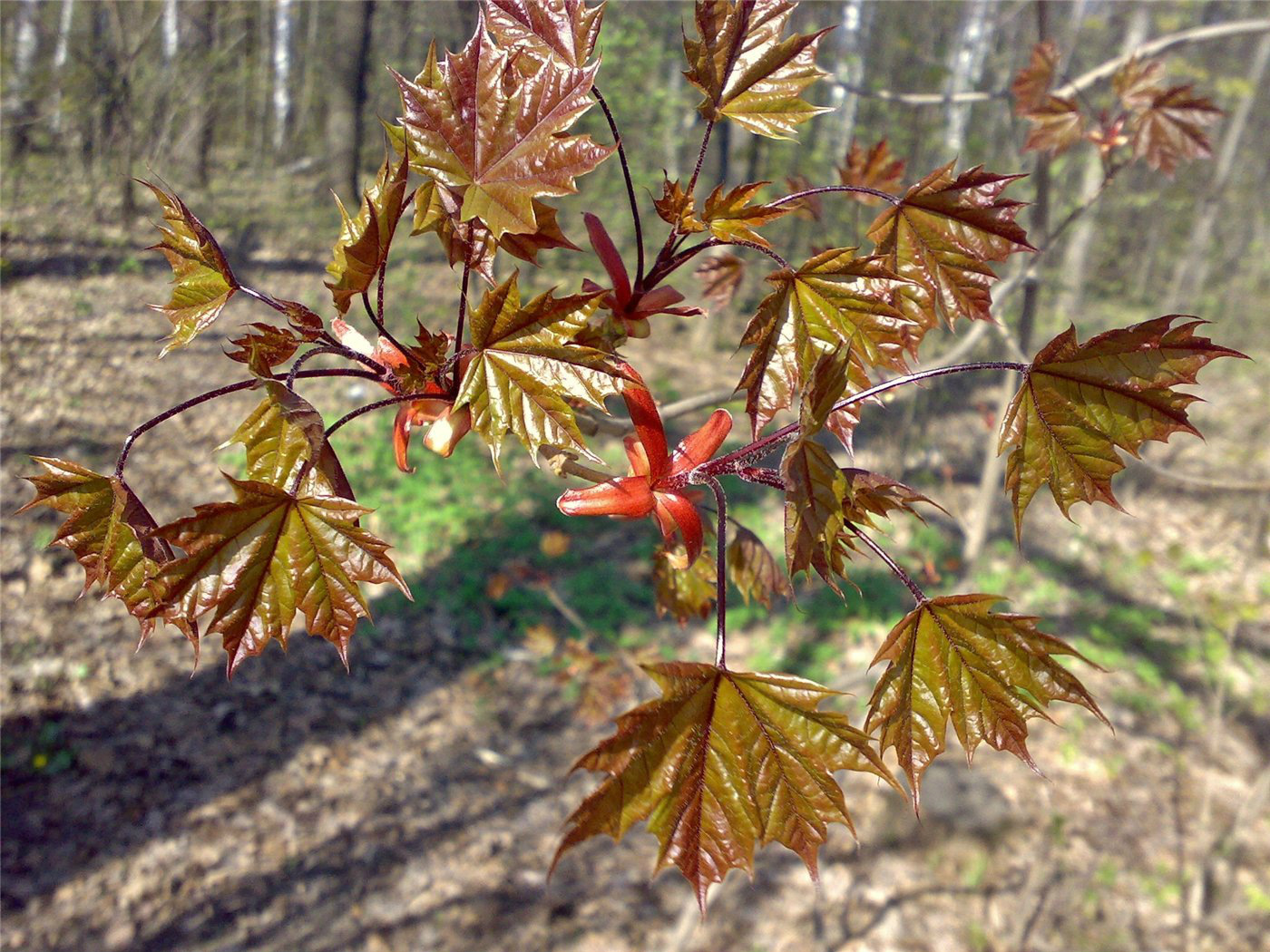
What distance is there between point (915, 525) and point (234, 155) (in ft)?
41.0

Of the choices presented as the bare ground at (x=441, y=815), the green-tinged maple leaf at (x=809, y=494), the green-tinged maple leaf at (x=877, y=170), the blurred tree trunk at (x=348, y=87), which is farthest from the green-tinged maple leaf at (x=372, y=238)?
the blurred tree trunk at (x=348, y=87)

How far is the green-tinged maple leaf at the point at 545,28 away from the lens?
0.93m

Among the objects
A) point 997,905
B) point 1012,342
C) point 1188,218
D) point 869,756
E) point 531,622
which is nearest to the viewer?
point 869,756

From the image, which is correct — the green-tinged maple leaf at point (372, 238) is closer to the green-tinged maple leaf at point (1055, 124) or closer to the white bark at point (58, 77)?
the green-tinged maple leaf at point (1055, 124)

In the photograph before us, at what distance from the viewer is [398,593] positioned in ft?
18.0

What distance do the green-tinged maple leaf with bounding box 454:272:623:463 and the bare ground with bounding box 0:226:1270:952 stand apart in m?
2.74

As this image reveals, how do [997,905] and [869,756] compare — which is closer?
[869,756]

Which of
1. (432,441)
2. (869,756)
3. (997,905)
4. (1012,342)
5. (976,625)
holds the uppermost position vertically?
(1012,342)

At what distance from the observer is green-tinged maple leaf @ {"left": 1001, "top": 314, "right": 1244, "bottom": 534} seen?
2.90 feet

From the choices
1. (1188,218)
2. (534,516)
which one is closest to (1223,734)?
(534,516)

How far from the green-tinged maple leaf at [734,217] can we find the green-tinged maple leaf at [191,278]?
55 cm

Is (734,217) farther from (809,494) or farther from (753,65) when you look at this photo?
(809,494)

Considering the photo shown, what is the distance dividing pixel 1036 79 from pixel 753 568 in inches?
81.5

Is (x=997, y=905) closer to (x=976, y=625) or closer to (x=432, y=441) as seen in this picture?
(x=976, y=625)
